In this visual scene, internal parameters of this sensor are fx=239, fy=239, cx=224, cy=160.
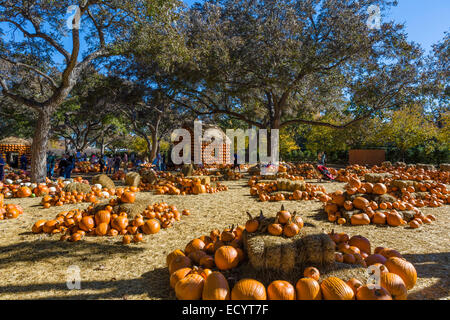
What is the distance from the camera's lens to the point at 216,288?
2.49 metres

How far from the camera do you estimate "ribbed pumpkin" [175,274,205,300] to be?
101 inches

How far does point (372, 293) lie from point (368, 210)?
4082mm

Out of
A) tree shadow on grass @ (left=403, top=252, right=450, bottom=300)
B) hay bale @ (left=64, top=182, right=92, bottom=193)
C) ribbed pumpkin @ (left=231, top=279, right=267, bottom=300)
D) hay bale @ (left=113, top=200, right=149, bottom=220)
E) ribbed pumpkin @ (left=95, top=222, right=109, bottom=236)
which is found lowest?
tree shadow on grass @ (left=403, top=252, right=450, bottom=300)

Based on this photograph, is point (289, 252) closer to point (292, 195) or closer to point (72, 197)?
point (292, 195)

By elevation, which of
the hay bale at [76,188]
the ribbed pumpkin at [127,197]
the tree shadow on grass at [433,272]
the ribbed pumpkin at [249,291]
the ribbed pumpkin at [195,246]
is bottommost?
the tree shadow on grass at [433,272]

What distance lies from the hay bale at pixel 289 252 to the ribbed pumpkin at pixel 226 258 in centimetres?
23

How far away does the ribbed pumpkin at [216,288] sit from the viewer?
245 centimetres

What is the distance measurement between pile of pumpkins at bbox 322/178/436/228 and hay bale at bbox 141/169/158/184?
27.4 feet

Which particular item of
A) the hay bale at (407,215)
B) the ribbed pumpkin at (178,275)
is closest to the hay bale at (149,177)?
the ribbed pumpkin at (178,275)

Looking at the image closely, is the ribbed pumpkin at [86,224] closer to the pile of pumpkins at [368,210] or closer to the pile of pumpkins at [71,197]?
the pile of pumpkins at [71,197]

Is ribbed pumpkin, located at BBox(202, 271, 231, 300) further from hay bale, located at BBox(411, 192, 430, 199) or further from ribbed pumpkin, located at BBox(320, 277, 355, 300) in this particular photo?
hay bale, located at BBox(411, 192, 430, 199)

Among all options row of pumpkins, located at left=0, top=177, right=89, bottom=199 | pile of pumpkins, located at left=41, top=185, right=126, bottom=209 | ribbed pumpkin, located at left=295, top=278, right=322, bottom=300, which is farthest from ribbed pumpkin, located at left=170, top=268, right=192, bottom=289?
row of pumpkins, located at left=0, top=177, right=89, bottom=199

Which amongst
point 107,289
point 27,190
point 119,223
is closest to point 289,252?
point 107,289

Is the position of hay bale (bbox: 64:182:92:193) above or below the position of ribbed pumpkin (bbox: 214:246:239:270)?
above
